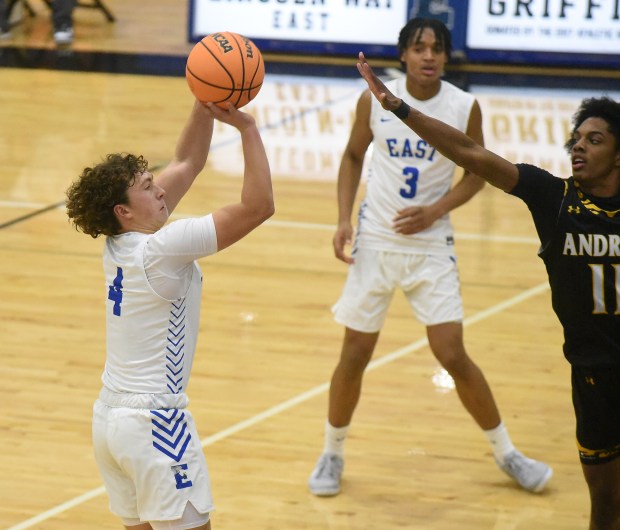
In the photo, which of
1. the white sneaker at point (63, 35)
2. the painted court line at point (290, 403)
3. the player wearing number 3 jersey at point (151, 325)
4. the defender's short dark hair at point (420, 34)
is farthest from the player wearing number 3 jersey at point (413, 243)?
the white sneaker at point (63, 35)

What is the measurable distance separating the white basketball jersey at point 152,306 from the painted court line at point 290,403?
1514 millimetres

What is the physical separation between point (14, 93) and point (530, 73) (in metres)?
6.62

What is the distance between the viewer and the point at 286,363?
6574 mm

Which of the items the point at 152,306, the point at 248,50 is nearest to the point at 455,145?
the point at 248,50

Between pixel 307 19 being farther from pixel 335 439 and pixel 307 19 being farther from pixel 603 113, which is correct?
pixel 603 113

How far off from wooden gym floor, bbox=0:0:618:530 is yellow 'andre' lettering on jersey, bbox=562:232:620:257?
5.11 feet

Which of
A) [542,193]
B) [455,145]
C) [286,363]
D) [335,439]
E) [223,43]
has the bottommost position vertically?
[286,363]

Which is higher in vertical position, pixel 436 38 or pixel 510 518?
pixel 436 38

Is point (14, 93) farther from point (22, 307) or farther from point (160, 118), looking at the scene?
point (22, 307)

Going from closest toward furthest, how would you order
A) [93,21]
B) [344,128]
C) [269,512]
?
[269,512], [344,128], [93,21]

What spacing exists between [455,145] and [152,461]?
4.48 feet

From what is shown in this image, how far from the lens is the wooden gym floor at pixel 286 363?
509 cm

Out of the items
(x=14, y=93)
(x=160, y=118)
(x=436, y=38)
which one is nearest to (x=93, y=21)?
(x=14, y=93)

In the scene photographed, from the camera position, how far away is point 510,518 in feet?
16.3
